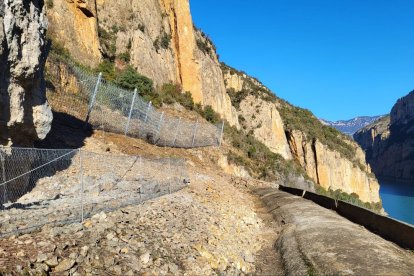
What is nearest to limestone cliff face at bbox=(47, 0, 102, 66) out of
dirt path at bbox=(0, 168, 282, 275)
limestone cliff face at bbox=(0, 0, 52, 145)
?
limestone cliff face at bbox=(0, 0, 52, 145)

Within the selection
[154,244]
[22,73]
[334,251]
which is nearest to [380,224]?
[334,251]

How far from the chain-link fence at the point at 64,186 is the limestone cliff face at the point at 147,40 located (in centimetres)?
1467

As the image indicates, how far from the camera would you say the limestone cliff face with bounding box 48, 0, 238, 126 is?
25.4 m

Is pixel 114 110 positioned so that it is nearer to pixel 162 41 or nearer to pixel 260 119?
→ pixel 162 41

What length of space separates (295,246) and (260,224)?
139 inches

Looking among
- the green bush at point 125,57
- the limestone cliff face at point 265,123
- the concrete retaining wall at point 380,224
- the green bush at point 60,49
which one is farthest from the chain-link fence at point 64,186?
the limestone cliff face at point 265,123

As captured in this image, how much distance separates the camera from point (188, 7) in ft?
129

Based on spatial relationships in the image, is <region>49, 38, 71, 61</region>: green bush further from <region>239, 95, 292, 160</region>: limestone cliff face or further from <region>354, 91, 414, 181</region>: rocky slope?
<region>354, 91, 414, 181</region>: rocky slope

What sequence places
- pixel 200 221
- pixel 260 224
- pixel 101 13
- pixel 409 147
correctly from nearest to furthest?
pixel 200 221 → pixel 260 224 → pixel 101 13 → pixel 409 147

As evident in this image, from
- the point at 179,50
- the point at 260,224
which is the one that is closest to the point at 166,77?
the point at 179,50

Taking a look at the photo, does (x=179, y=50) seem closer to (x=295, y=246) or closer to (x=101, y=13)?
(x=101, y=13)

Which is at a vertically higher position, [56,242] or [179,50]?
[179,50]

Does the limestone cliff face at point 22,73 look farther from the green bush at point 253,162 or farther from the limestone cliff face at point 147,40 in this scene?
the green bush at point 253,162

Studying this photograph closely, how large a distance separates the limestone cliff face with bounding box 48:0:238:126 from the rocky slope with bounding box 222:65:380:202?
29.2 ft
